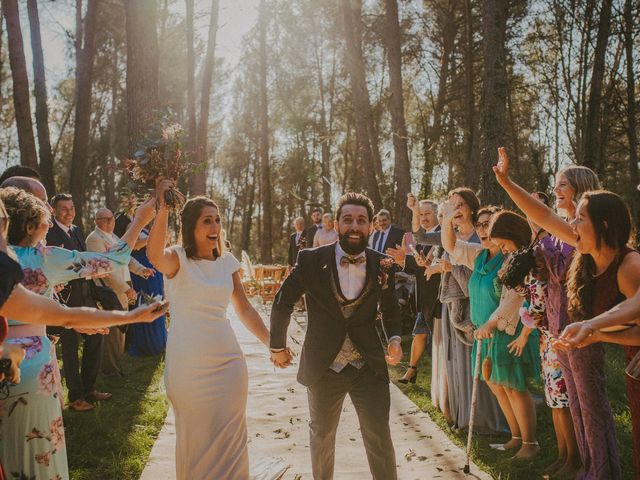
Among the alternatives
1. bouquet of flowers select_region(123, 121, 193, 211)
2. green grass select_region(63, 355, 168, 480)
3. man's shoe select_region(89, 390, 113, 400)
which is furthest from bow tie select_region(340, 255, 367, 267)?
man's shoe select_region(89, 390, 113, 400)

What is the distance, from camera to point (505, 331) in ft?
17.1

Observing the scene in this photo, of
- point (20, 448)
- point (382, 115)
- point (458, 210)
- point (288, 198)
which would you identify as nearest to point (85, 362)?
point (20, 448)

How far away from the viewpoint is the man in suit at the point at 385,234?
416 inches

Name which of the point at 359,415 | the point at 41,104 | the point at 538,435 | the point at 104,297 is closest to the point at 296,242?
the point at 41,104

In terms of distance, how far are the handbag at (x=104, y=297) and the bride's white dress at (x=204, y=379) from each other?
11.0ft

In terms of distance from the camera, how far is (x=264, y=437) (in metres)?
5.78

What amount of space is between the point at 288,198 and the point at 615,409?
37.3m

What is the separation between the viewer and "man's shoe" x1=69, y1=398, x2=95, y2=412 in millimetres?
6414

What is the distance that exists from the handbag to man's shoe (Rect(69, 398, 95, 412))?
44.1 inches

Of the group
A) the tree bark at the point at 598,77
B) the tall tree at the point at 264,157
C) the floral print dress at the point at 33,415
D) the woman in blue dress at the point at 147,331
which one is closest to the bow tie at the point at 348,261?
the floral print dress at the point at 33,415

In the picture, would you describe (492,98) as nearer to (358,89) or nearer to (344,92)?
(358,89)

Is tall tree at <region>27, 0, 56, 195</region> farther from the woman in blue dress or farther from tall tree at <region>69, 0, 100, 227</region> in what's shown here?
the woman in blue dress

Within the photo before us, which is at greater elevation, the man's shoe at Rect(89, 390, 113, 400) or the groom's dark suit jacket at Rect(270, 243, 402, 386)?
the groom's dark suit jacket at Rect(270, 243, 402, 386)

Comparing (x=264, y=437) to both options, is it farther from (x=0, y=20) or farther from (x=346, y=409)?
(x=0, y=20)
